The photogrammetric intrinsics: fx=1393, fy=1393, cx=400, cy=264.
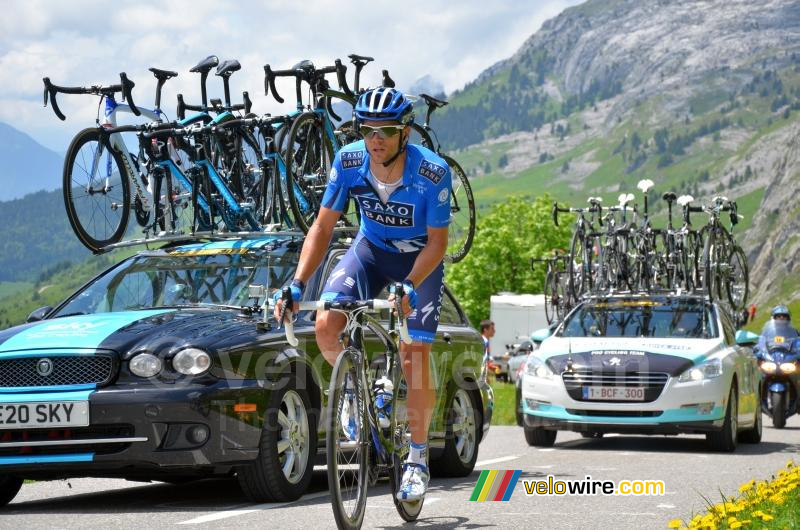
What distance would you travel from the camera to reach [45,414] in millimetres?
8234

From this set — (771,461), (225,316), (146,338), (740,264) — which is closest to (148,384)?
(146,338)

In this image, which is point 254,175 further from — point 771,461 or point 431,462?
point 771,461

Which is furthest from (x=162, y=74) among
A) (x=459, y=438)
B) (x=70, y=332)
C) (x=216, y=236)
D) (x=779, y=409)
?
(x=779, y=409)

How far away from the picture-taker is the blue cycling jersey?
24.4 ft

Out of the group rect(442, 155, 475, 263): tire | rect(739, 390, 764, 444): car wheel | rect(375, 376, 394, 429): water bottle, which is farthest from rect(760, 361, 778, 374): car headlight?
rect(375, 376, 394, 429): water bottle

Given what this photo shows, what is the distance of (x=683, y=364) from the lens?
14594 millimetres

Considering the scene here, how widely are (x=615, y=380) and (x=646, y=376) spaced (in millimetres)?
328

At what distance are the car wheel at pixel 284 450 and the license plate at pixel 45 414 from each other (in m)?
1.02

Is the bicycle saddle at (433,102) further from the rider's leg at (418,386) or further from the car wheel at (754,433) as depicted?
the rider's leg at (418,386)

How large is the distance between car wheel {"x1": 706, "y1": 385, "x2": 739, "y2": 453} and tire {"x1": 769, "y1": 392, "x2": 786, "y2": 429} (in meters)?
5.59

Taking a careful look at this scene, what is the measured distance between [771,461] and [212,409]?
270 inches

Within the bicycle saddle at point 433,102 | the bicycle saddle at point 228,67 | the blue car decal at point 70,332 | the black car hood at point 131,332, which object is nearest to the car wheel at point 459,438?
the black car hood at point 131,332

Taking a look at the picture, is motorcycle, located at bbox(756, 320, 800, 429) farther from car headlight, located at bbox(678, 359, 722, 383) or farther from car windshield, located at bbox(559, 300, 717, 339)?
car headlight, located at bbox(678, 359, 722, 383)

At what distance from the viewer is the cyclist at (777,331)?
21.0 meters
